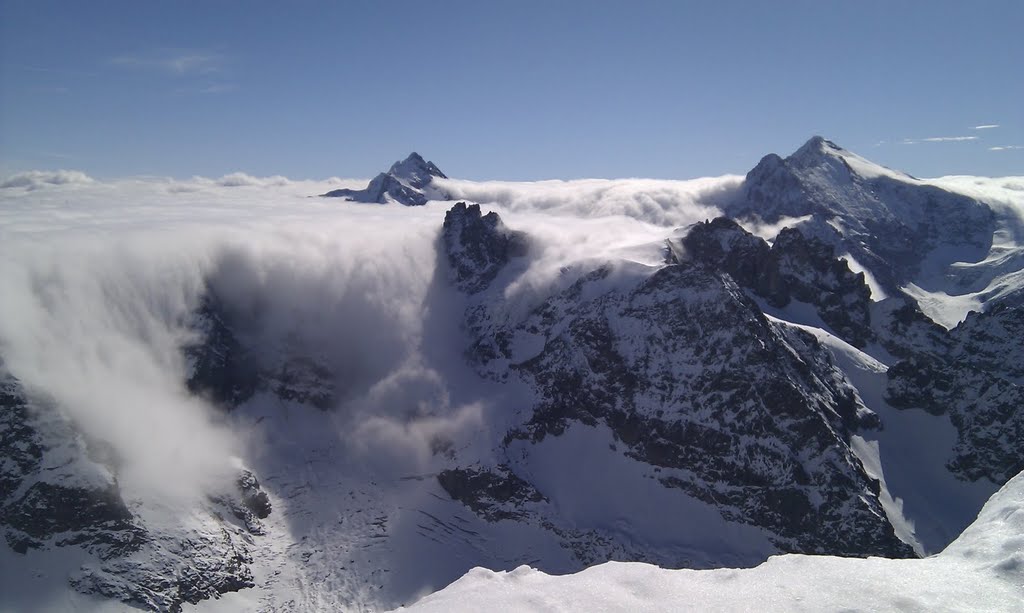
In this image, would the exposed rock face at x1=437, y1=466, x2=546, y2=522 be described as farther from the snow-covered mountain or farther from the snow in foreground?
the snow in foreground

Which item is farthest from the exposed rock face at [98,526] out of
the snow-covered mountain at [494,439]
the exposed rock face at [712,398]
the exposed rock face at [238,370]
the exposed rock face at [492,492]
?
the exposed rock face at [712,398]

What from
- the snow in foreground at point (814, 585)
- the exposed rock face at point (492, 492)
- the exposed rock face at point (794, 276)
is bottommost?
the exposed rock face at point (492, 492)

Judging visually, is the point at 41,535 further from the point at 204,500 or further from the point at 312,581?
the point at 312,581

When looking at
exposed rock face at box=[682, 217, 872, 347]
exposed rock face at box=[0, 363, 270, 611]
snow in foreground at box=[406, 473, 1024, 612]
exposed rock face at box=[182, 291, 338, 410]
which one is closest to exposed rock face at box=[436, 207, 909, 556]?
exposed rock face at box=[682, 217, 872, 347]

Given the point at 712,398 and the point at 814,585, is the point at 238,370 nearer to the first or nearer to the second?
the point at 712,398

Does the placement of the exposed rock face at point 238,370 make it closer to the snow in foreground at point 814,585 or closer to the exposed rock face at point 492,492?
the exposed rock face at point 492,492

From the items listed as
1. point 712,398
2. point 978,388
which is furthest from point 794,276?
point 712,398

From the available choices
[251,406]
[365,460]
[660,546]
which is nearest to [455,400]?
[365,460]
